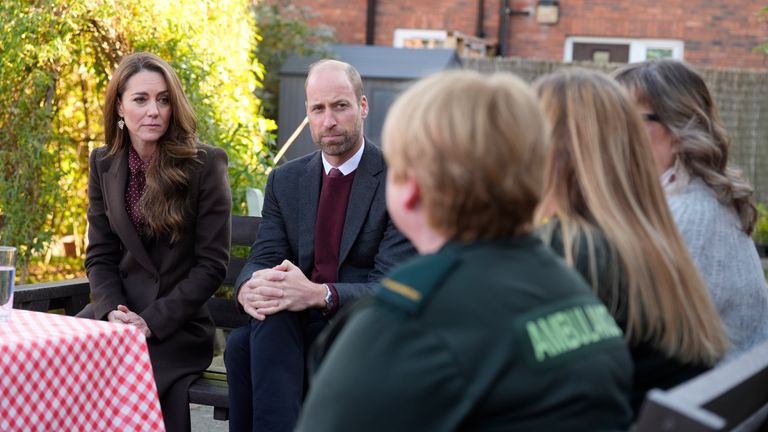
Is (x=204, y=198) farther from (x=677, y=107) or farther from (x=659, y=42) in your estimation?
(x=659, y=42)

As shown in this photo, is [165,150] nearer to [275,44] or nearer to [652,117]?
[652,117]

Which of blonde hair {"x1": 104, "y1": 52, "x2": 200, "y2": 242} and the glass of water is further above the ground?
blonde hair {"x1": 104, "y1": 52, "x2": 200, "y2": 242}

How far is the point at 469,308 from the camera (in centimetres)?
133

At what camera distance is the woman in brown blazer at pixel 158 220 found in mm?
3732

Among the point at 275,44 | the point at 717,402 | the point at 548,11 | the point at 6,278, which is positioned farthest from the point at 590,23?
the point at 717,402

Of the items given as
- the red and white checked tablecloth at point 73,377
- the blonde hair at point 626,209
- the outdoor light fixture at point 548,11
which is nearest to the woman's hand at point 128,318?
the red and white checked tablecloth at point 73,377

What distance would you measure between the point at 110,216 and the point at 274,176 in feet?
2.12

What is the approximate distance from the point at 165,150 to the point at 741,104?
9.67 m

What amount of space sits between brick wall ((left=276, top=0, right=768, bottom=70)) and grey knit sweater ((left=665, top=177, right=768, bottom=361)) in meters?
11.2

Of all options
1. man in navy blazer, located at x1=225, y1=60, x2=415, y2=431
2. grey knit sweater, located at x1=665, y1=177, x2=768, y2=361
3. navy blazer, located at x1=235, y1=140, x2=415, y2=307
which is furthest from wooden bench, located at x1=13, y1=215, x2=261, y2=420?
grey knit sweater, located at x1=665, y1=177, x2=768, y2=361

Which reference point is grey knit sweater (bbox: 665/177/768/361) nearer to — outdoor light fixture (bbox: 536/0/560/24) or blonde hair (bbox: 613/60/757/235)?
blonde hair (bbox: 613/60/757/235)

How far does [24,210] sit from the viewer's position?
231 inches

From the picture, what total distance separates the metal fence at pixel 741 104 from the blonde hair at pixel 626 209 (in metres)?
9.80

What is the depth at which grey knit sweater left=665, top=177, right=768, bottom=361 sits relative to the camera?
254 cm
